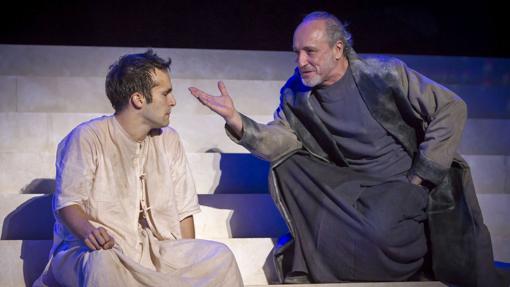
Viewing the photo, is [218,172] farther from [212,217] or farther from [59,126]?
[59,126]

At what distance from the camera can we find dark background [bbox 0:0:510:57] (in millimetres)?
4910

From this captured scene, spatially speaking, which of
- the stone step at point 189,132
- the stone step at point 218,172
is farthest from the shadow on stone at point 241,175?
the stone step at point 189,132

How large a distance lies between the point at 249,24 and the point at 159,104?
2436mm

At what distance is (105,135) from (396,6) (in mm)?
3006

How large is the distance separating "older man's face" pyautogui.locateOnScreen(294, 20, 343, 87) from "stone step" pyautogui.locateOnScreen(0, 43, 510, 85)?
4.57 feet

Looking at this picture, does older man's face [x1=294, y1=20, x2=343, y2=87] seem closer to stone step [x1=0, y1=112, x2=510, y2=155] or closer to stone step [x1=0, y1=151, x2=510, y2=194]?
stone step [x1=0, y1=151, x2=510, y2=194]

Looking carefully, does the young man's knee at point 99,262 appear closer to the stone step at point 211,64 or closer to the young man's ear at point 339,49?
the young man's ear at point 339,49

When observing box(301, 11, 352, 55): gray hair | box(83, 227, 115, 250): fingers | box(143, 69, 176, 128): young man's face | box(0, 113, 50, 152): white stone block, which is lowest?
box(83, 227, 115, 250): fingers

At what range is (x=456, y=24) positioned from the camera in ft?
17.4

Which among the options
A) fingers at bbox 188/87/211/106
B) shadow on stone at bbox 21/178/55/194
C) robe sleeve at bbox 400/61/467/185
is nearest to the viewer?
fingers at bbox 188/87/211/106

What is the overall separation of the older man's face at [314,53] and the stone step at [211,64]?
4.57 feet

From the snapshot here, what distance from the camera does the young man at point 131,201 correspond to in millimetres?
2596

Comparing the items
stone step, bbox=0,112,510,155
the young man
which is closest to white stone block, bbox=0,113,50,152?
stone step, bbox=0,112,510,155

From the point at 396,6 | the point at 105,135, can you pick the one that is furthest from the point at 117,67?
the point at 396,6
